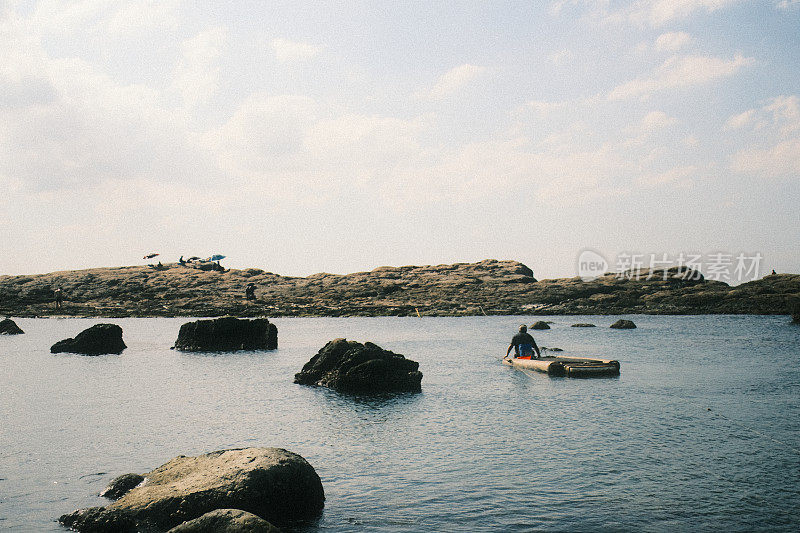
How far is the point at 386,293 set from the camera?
158125 millimetres

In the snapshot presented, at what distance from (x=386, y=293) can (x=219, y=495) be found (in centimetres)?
14625

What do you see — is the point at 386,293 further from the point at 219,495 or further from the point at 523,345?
the point at 219,495

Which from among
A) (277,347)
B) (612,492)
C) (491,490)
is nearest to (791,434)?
(612,492)

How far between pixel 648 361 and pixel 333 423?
31242 millimetres

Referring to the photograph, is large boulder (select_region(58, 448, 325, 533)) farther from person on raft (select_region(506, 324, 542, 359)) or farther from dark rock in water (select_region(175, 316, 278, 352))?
dark rock in water (select_region(175, 316, 278, 352))

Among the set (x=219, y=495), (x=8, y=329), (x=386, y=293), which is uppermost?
(x=386, y=293)

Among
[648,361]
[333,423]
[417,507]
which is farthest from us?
[648,361]

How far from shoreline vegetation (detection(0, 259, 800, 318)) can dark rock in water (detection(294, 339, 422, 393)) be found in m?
92.4

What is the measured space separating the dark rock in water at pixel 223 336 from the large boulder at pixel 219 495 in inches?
1791

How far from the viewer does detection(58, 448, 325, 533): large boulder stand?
11828mm

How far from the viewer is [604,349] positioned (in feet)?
188

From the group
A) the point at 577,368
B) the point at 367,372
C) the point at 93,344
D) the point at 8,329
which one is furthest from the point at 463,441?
the point at 8,329

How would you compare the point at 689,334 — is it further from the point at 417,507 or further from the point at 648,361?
the point at 417,507

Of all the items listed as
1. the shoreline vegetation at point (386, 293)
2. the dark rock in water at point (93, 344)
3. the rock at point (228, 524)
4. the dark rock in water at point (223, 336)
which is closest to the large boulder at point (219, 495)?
the rock at point (228, 524)
